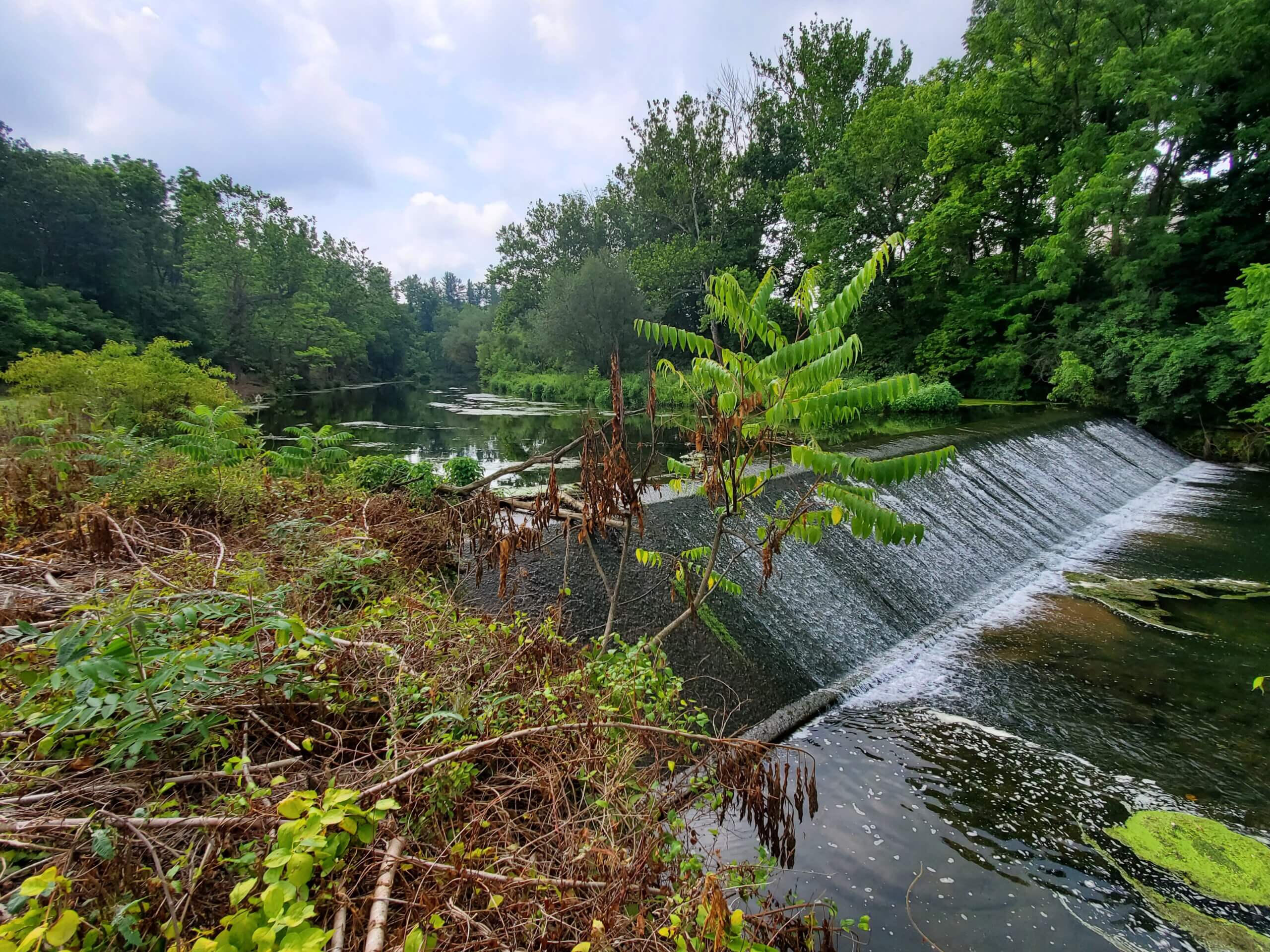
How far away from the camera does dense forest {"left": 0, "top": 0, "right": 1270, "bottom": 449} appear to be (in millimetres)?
14695

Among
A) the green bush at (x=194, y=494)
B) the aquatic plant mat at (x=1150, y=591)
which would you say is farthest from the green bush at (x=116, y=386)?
the aquatic plant mat at (x=1150, y=591)

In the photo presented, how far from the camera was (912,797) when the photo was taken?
11.4ft

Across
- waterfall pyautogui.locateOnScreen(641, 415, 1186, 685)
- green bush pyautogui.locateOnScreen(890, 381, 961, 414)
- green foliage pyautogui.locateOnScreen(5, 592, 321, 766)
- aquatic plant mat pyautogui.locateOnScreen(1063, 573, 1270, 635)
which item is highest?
green bush pyautogui.locateOnScreen(890, 381, 961, 414)

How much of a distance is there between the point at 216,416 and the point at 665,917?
6.41 meters

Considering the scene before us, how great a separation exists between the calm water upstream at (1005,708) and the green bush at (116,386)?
31.4 feet

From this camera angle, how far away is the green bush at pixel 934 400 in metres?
18.4

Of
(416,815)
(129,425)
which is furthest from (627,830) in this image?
(129,425)

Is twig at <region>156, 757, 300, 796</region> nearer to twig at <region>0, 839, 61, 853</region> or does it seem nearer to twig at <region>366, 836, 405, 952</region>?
twig at <region>0, 839, 61, 853</region>

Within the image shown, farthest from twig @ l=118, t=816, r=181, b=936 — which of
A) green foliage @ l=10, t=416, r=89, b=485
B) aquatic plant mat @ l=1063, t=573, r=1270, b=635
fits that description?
aquatic plant mat @ l=1063, t=573, r=1270, b=635

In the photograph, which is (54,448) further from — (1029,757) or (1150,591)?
(1150,591)

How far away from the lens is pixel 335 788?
1653 mm

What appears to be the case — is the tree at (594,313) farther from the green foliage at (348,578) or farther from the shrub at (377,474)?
the green foliage at (348,578)

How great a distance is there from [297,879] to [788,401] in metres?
2.58

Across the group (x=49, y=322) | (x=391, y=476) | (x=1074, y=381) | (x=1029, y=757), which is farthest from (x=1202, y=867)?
(x=49, y=322)
